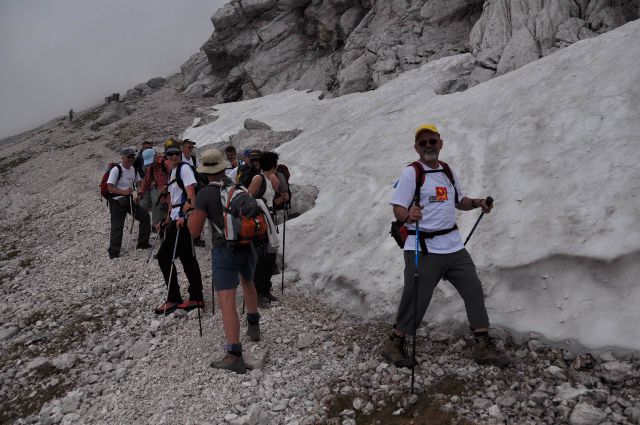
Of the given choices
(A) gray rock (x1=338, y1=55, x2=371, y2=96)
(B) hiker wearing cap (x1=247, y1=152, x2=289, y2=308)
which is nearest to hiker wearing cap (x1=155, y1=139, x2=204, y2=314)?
(B) hiker wearing cap (x1=247, y1=152, x2=289, y2=308)

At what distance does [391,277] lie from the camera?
25.9ft

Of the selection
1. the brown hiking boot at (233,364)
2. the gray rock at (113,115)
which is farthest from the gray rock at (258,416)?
the gray rock at (113,115)

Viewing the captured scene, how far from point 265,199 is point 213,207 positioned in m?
1.95

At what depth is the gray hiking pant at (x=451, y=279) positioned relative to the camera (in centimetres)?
556

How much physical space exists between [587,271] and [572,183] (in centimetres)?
195

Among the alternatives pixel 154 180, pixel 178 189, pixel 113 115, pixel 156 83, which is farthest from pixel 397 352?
pixel 156 83

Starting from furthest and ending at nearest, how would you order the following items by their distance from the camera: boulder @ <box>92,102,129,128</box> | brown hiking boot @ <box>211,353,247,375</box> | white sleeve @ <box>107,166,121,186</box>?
1. boulder @ <box>92,102,129,128</box>
2. white sleeve @ <box>107,166,121,186</box>
3. brown hiking boot @ <box>211,353,247,375</box>

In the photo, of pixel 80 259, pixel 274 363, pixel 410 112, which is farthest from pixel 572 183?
pixel 80 259

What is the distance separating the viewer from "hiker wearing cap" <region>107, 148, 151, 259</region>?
12.3m

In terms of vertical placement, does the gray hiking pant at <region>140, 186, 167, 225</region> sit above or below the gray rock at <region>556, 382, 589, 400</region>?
above

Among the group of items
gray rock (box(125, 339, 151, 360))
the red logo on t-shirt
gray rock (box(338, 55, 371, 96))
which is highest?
gray rock (box(338, 55, 371, 96))

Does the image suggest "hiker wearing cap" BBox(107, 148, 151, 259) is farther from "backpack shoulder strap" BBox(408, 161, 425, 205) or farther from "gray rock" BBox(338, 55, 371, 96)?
"gray rock" BBox(338, 55, 371, 96)

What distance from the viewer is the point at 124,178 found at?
12.5 metres

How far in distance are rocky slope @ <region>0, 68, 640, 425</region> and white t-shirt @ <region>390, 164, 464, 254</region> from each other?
1.52 metres
